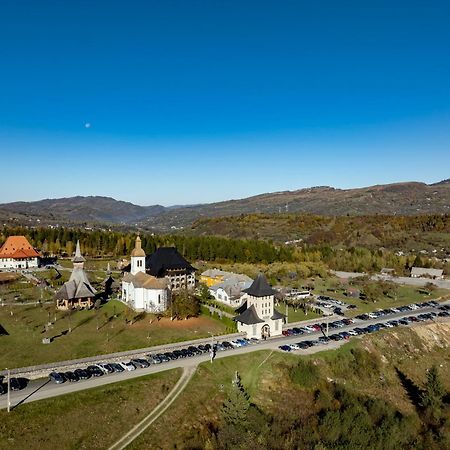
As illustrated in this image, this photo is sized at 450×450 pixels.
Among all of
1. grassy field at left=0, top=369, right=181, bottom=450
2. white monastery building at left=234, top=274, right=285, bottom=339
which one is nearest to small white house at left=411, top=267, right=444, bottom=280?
white monastery building at left=234, top=274, right=285, bottom=339

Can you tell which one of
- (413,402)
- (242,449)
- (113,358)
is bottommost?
(413,402)

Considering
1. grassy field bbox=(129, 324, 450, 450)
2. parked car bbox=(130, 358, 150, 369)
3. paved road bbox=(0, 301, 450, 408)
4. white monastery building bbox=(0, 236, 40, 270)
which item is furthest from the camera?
white monastery building bbox=(0, 236, 40, 270)

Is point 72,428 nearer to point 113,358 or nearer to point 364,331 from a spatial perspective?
point 113,358

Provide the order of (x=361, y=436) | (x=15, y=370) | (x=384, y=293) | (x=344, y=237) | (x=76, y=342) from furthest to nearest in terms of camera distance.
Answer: (x=344, y=237), (x=384, y=293), (x=76, y=342), (x=15, y=370), (x=361, y=436)

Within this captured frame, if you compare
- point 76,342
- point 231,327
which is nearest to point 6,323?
point 76,342

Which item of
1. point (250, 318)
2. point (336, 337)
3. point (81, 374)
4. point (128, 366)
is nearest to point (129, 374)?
point (128, 366)

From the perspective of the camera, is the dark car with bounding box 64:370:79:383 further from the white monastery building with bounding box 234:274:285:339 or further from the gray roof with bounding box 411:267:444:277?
the gray roof with bounding box 411:267:444:277

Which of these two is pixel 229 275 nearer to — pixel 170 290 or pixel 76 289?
pixel 170 290
